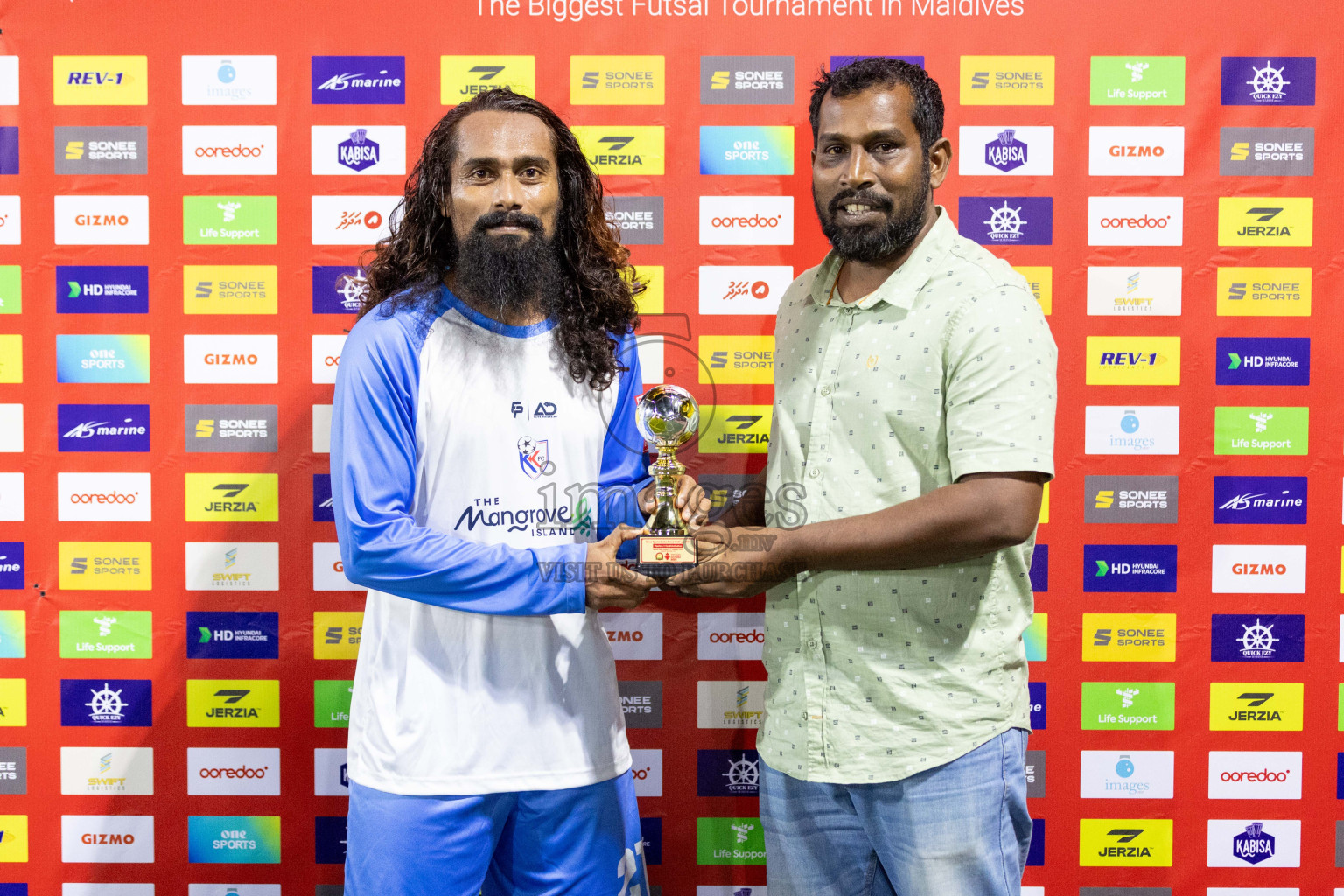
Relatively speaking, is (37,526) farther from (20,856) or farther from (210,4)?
(210,4)

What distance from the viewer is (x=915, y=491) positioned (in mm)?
1814

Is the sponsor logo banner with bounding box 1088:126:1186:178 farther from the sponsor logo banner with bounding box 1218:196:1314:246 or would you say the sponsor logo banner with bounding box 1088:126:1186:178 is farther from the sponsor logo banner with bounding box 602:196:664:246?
the sponsor logo banner with bounding box 602:196:664:246

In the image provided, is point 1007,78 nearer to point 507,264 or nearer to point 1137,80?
point 1137,80

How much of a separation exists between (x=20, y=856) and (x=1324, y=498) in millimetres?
4350

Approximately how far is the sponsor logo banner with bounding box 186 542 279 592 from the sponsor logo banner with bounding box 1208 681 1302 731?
3027mm

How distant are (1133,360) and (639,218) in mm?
1610

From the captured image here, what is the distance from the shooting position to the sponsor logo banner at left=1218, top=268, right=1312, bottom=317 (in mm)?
2670

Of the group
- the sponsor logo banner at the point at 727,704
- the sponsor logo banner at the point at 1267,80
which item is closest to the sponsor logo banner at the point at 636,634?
the sponsor logo banner at the point at 727,704

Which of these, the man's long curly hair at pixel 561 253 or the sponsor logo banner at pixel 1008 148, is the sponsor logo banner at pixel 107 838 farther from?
the sponsor logo banner at pixel 1008 148

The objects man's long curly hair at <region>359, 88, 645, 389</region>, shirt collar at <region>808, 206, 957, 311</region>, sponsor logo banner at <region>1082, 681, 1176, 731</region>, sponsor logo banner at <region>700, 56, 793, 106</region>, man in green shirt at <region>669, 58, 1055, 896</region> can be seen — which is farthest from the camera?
sponsor logo banner at <region>1082, 681, 1176, 731</region>

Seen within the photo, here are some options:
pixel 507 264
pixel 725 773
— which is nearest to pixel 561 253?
pixel 507 264

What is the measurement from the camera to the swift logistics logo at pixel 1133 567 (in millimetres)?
2703

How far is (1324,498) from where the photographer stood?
270 centimetres

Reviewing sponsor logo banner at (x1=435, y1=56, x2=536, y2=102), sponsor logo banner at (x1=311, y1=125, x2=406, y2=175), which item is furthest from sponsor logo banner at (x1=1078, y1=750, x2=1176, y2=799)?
sponsor logo banner at (x1=311, y1=125, x2=406, y2=175)
